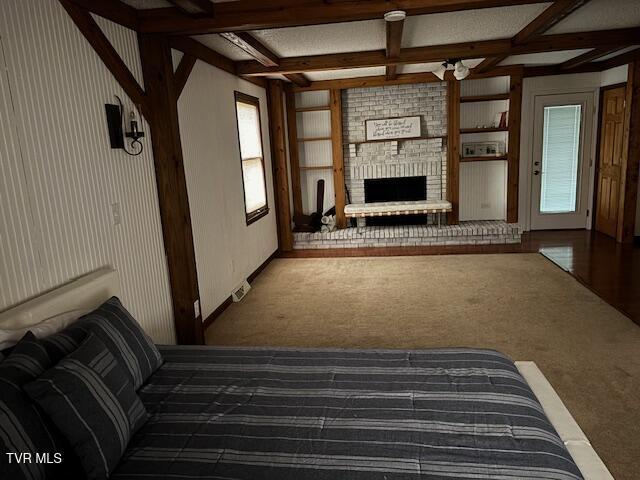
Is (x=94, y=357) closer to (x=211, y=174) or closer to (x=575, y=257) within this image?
(x=211, y=174)

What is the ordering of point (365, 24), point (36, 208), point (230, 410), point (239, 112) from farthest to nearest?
point (239, 112), point (365, 24), point (36, 208), point (230, 410)

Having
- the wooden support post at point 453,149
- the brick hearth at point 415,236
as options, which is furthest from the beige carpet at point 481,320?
the wooden support post at point 453,149

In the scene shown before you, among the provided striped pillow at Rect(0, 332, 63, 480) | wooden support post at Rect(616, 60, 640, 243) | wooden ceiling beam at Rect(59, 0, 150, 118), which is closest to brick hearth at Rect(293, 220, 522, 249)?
wooden support post at Rect(616, 60, 640, 243)

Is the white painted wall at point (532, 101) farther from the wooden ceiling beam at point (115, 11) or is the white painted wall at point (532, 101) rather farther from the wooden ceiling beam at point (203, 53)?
the wooden ceiling beam at point (115, 11)

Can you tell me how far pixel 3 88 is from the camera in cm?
198

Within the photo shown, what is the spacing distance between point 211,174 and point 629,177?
5089 mm

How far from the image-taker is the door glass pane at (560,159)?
261 inches

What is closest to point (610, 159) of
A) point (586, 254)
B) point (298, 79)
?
point (586, 254)

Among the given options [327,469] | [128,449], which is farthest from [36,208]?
[327,469]

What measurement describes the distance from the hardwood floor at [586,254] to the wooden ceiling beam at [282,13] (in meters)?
2.83

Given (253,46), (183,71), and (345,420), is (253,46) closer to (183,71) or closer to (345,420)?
(183,71)

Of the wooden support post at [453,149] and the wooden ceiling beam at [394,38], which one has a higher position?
the wooden ceiling beam at [394,38]

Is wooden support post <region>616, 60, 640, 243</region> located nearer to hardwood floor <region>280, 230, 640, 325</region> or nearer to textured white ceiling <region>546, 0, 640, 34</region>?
hardwood floor <region>280, 230, 640, 325</region>

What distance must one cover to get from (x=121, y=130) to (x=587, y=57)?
5451 mm
